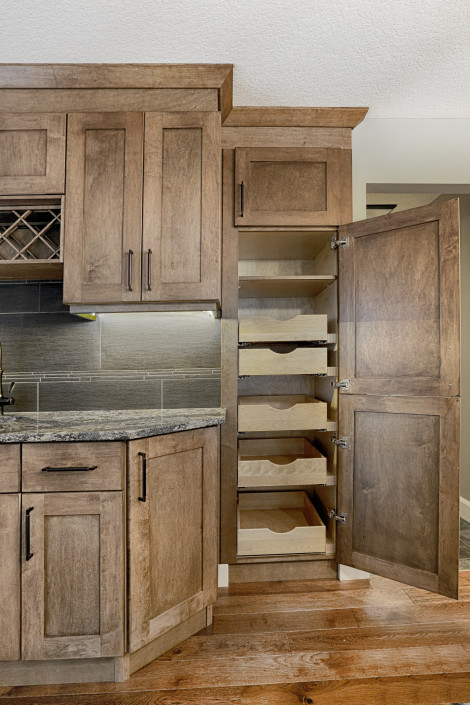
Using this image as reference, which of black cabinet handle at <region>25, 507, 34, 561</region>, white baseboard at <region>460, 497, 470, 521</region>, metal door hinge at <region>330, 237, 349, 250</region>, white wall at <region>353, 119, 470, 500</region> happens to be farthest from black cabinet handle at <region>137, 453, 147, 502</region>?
white baseboard at <region>460, 497, 470, 521</region>

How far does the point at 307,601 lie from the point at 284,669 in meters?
0.49

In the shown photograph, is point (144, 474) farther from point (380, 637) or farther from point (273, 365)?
point (380, 637)

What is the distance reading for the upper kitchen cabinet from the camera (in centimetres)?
192

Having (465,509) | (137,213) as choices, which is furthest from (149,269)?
(465,509)

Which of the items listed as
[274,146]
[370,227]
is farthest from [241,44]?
[370,227]

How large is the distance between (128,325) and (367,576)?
190cm

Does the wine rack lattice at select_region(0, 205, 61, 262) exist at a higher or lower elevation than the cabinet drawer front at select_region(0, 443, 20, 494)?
higher

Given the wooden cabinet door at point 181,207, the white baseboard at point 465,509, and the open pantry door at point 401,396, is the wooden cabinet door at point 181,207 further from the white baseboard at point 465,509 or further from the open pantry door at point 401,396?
→ the white baseboard at point 465,509

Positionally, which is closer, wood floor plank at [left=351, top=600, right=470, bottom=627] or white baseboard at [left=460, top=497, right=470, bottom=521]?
wood floor plank at [left=351, top=600, right=470, bottom=627]

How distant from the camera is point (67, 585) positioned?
148cm

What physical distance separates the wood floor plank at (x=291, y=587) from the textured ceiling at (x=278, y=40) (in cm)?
252

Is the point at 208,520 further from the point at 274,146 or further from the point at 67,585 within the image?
the point at 274,146

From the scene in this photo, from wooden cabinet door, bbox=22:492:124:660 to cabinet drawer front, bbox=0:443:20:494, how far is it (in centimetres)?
7

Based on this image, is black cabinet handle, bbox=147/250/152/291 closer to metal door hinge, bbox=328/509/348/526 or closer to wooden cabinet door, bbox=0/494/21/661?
wooden cabinet door, bbox=0/494/21/661
